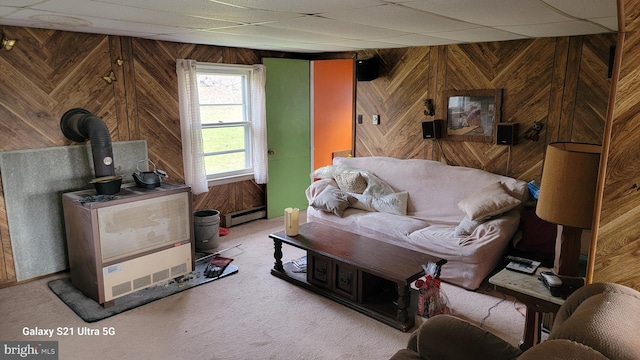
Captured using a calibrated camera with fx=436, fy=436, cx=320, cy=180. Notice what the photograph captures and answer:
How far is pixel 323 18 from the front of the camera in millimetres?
2758

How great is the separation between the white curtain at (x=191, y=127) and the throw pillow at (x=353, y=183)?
1.52m

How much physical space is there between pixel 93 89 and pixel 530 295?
3.86m

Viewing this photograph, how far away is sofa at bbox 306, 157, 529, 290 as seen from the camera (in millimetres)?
3643

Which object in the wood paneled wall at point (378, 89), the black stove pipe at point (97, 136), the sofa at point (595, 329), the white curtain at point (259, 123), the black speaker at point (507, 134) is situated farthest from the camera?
the white curtain at point (259, 123)

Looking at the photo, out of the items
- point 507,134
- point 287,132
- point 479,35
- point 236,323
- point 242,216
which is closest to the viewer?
point 236,323

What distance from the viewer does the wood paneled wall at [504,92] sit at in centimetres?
378

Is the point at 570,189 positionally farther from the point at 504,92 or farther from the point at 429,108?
the point at 429,108

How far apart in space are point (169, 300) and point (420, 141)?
307 centimetres

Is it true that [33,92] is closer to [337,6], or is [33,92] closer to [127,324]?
[127,324]

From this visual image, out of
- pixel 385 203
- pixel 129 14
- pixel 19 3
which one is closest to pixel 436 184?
pixel 385 203

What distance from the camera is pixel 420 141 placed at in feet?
16.1

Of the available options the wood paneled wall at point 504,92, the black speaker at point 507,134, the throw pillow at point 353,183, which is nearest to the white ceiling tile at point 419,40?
the wood paneled wall at point 504,92

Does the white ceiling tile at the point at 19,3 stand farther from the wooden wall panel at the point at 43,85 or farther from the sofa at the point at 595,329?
the sofa at the point at 595,329

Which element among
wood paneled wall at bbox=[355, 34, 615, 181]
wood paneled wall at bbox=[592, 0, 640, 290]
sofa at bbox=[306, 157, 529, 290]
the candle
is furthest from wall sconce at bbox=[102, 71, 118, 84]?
wood paneled wall at bbox=[592, 0, 640, 290]
